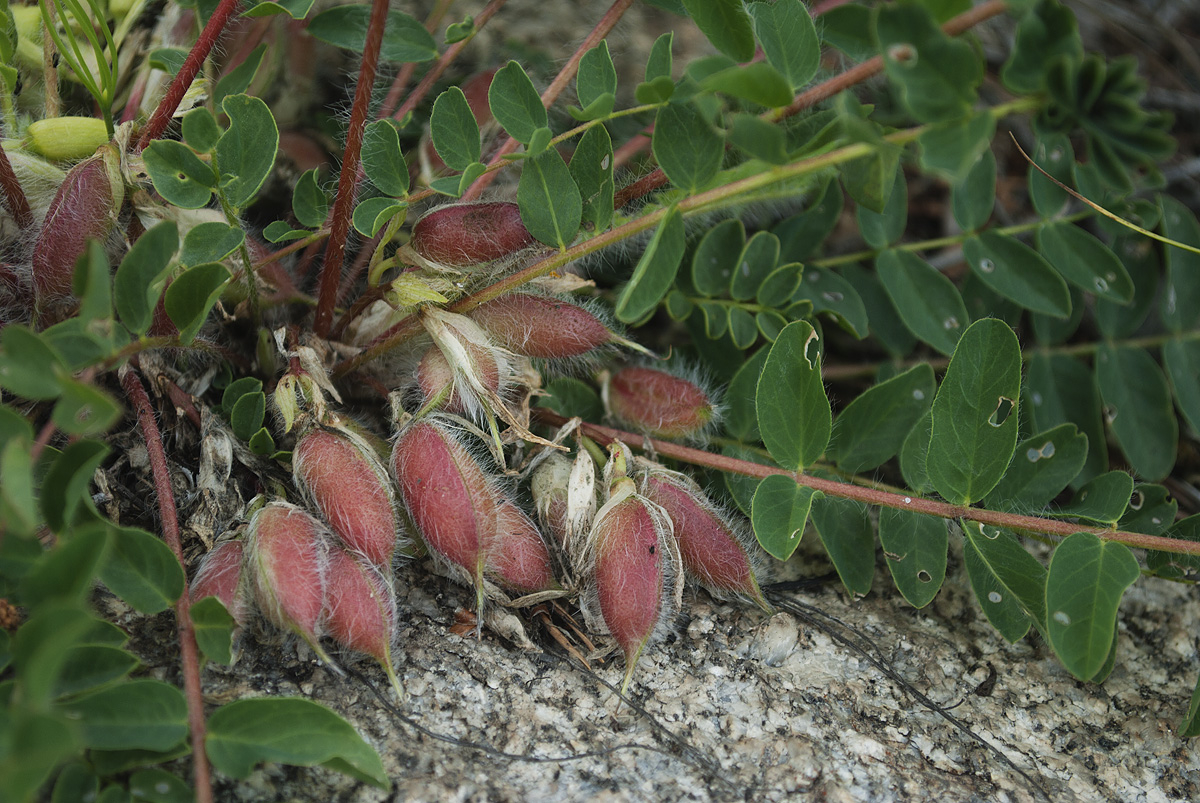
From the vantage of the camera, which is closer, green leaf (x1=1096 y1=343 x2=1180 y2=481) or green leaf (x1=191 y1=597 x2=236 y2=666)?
green leaf (x1=191 y1=597 x2=236 y2=666)

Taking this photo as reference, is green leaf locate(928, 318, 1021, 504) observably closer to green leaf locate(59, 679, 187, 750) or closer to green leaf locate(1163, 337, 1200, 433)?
green leaf locate(1163, 337, 1200, 433)

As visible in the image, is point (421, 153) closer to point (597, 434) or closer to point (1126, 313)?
point (597, 434)

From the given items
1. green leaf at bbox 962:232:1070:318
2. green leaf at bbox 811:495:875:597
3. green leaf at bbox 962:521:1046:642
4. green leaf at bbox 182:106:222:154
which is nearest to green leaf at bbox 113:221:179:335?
green leaf at bbox 182:106:222:154

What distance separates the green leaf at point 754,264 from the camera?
158 cm

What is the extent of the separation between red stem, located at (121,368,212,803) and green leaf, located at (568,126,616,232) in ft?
2.40

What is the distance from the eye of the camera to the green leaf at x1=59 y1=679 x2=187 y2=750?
94 cm

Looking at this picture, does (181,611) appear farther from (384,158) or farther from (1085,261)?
(1085,261)

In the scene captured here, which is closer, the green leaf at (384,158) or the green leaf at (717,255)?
the green leaf at (384,158)

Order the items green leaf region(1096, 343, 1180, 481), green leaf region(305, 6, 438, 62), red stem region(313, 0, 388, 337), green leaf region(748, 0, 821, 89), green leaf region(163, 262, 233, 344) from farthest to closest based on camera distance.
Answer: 1. green leaf region(1096, 343, 1180, 481)
2. green leaf region(305, 6, 438, 62)
3. red stem region(313, 0, 388, 337)
4. green leaf region(748, 0, 821, 89)
5. green leaf region(163, 262, 233, 344)

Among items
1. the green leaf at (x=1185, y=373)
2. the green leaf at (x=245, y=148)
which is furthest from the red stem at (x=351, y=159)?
the green leaf at (x=1185, y=373)

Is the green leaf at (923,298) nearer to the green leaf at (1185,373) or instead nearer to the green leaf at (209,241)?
the green leaf at (1185,373)

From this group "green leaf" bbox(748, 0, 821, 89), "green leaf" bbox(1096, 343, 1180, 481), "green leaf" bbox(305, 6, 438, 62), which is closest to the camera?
"green leaf" bbox(748, 0, 821, 89)

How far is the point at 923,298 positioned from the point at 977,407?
490 millimetres

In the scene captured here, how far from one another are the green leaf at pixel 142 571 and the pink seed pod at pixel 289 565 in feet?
0.39
